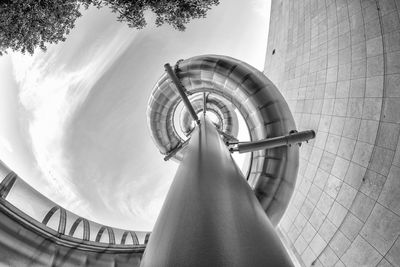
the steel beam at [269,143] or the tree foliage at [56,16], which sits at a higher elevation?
the tree foliage at [56,16]

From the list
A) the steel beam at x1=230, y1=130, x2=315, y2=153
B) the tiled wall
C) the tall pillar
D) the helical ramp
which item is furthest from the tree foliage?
the tall pillar

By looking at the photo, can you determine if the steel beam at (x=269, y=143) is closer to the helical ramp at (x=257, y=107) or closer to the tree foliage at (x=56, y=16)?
the helical ramp at (x=257, y=107)

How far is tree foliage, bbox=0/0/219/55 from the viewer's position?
261 inches

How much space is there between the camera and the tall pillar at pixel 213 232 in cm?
74

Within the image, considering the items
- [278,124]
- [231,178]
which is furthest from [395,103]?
[231,178]

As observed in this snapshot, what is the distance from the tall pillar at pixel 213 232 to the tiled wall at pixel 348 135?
415cm

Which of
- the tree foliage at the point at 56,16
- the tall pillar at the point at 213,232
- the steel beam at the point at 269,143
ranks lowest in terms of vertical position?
the tall pillar at the point at 213,232

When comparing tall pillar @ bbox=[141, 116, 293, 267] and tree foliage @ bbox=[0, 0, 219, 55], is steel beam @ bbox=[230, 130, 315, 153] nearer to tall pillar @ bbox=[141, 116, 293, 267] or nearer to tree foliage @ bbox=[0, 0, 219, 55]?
tall pillar @ bbox=[141, 116, 293, 267]

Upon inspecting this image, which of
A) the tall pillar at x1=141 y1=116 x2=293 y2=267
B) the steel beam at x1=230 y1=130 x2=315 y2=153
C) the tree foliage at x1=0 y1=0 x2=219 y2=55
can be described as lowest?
the tall pillar at x1=141 y1=116 x2=293 y2=267

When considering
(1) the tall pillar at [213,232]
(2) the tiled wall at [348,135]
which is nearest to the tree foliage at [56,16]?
(2) the tiled wall at [348,135]

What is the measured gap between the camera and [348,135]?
476cm

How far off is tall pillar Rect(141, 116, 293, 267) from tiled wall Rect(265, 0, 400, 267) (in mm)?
4153

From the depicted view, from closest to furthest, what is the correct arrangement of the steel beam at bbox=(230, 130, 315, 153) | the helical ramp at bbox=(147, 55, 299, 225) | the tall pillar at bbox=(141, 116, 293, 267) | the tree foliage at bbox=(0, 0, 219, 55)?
1. the tall pillar at bbox=(141, 116, 293, 267)
2. the steel beam at bbox=(230, 130, 315, 153)
3. the helical ramp at bbox=(147, 55, 299, 225)
4. the tree foliage at bbox=(0, 0, 219, 55)

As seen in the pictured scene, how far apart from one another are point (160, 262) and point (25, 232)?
3.99 meters
